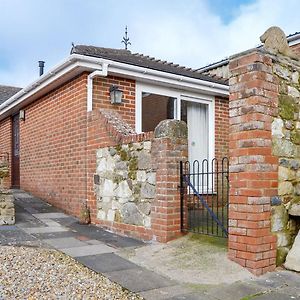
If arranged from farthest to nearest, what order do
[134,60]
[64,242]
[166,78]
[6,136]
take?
[6,136] → [134,60] → [166,78] → [64,242]

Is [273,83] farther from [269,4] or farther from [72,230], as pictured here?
[72,230]

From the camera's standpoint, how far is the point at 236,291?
3.82 metres

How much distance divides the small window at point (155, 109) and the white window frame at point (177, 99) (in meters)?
0.12

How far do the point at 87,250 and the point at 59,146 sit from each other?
391 centimetres

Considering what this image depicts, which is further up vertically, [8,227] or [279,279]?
[8,227]

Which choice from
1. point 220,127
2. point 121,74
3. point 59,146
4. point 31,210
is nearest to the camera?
point 121,74

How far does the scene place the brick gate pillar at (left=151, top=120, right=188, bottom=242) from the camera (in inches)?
220

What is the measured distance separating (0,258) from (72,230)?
213cm

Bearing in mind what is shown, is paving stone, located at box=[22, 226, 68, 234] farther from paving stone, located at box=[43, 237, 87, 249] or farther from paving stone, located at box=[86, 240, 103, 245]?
paving stone, located at box=[86, 240, 103, 245]

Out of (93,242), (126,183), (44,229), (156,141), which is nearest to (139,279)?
(93,242)

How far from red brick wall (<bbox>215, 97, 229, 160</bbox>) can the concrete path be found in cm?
393

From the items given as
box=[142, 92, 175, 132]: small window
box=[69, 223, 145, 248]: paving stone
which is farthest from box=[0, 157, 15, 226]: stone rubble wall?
box=[142, 92, 175, 132]: small window

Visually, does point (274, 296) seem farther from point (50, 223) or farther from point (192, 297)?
point (50, 223)

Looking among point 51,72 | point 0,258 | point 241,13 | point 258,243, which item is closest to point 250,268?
point 258,243
